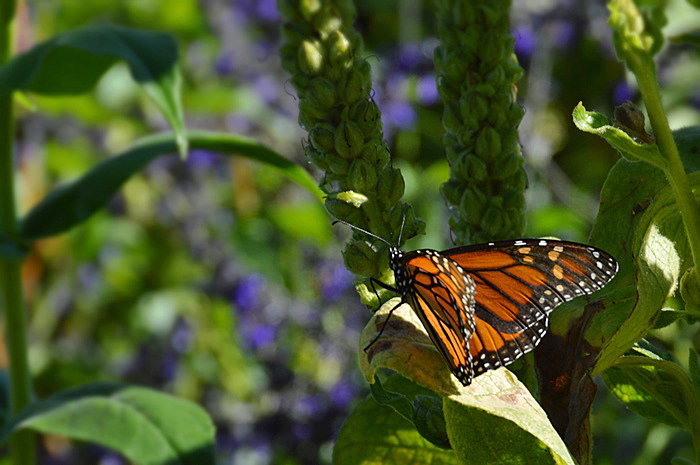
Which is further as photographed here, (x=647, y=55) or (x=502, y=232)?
(x=502, y=232)

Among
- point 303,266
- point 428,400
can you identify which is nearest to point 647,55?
point 428,400

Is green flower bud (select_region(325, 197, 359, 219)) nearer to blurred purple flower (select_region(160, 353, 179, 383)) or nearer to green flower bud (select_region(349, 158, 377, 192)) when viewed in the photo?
green flower bud (select_region(349, 158, 377, 192))

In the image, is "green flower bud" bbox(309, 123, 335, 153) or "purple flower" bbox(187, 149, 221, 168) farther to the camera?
"purple flower" bbox(187, 149, 221, 168)

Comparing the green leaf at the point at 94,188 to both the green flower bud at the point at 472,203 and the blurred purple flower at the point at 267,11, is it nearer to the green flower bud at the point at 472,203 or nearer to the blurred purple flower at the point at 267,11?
the green flower bud at the point at 472,203

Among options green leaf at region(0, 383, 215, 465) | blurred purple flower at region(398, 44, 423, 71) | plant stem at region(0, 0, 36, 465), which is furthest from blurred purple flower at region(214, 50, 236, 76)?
green leaf at region(0, 383, 215, 465)

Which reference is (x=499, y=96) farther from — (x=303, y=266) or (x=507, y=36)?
(x=303, y=266)

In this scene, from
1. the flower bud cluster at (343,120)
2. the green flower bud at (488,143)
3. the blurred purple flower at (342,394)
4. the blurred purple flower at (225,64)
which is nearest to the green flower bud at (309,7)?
the flower bud cluster at (343,120)
